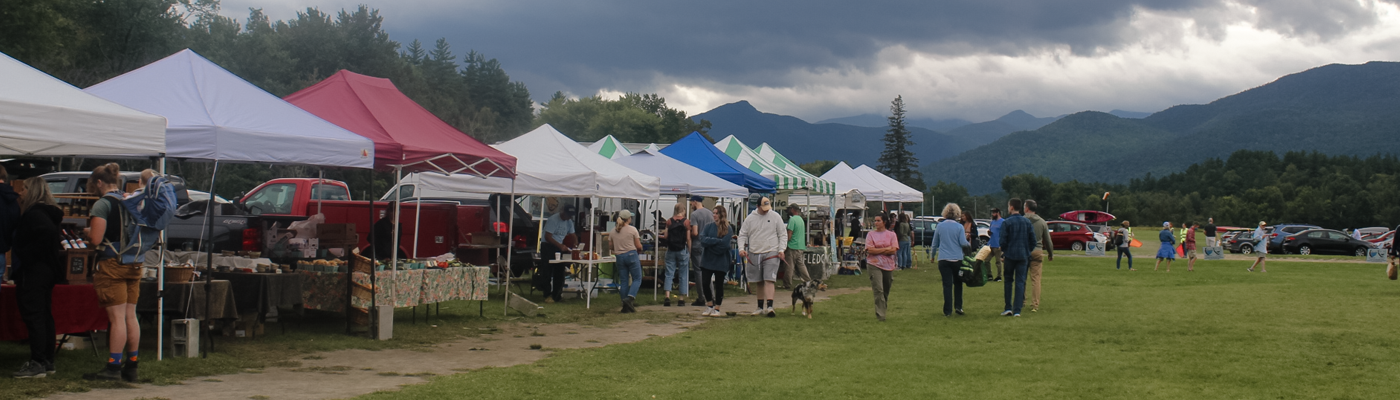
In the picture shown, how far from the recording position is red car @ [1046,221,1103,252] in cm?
4059

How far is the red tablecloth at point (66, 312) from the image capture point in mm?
7160

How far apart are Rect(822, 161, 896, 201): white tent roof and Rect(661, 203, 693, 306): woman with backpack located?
12.8 metres

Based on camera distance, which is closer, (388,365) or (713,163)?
(388,365)

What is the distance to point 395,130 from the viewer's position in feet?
34.7

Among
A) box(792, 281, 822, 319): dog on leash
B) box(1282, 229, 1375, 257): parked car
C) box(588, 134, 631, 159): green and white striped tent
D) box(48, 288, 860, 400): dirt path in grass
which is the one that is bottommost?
box(48, 288, 860, 400): dirt path in grass

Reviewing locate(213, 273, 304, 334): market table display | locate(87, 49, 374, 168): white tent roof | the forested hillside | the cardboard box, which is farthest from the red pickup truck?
the forested hillside

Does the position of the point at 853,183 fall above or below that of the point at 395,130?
above

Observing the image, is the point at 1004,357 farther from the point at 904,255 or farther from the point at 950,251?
the point at 904,255

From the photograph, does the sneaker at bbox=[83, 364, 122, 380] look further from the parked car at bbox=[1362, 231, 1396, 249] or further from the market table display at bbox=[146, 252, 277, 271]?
the parked car at bbox=[1362, 231, 1396, 249]

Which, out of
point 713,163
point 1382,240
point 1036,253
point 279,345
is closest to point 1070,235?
point 1382,240

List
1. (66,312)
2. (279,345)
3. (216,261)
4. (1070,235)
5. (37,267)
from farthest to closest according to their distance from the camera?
(1070,235), (216,261), (279,345), (66,312), (37,267)

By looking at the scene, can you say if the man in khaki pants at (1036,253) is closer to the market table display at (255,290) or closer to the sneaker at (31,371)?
the market table display at (255,290)

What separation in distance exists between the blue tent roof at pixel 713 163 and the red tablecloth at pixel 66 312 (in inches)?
500

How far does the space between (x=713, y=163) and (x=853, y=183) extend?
33.1 feet
